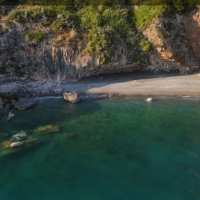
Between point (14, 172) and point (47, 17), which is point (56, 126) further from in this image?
point (47, 17)

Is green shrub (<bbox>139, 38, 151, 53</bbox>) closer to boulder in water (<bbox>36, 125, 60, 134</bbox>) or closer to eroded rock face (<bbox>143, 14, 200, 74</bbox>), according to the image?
eroded rock face (<bbox>143, 14, 200, 74</bbox>)

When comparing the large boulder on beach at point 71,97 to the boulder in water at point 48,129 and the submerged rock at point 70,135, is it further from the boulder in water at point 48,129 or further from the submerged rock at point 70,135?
the submerged rock at point 70,135

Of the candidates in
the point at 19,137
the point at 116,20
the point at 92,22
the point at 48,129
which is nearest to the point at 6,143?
the point at 19,137

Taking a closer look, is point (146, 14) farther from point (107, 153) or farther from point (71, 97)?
point (107, 153)

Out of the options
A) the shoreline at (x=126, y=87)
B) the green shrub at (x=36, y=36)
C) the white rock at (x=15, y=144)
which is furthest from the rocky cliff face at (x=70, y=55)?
the white rock at (x=15, y=144)

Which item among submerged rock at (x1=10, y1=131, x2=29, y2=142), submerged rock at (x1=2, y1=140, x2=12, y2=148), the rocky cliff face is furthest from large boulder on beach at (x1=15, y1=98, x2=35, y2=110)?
submerged rock at (x1=2, y1=140, x2=12, y2=148)

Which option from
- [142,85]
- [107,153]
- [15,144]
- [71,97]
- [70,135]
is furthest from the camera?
[142,85]

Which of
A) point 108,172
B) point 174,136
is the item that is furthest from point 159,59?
point 108,172
